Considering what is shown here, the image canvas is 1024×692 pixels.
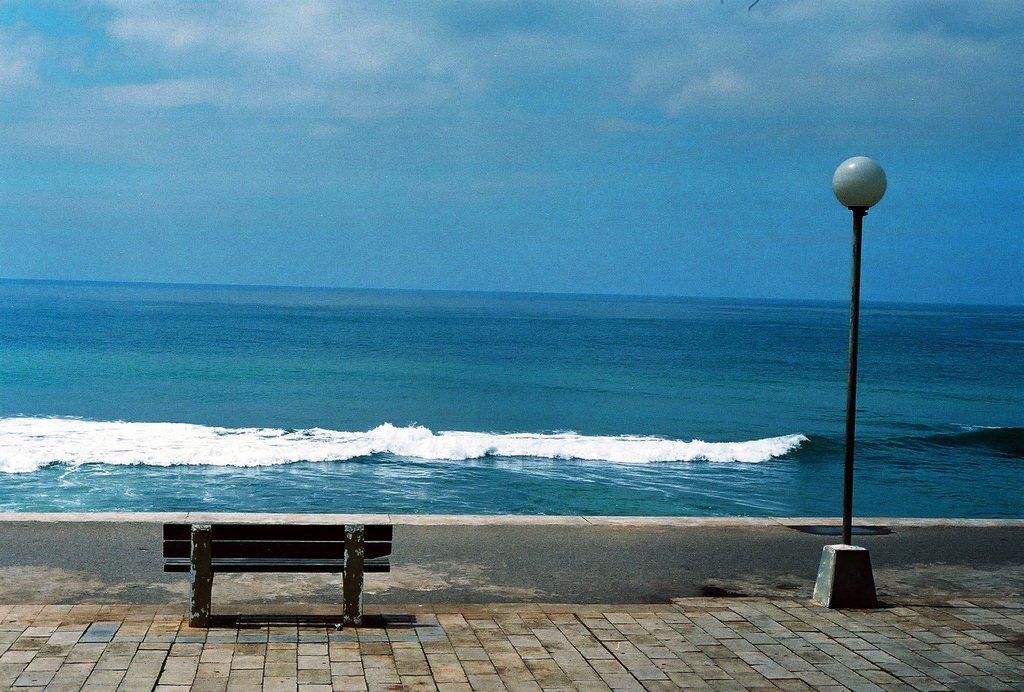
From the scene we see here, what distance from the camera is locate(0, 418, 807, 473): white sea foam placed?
73.0 ft

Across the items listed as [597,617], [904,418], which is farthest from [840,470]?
[597,617]

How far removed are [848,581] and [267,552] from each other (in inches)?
159

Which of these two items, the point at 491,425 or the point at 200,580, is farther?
the point at 491,425

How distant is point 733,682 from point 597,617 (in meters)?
1.40

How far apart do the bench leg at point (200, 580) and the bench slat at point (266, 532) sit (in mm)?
80

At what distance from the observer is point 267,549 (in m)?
6.49

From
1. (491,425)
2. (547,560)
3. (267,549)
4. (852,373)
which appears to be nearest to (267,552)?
(267,549)

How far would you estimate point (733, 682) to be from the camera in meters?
5.70

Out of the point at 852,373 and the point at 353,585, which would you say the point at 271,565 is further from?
the point at 852,373

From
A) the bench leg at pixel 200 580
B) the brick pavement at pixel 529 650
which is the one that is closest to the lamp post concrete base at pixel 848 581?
the brick pavement at pixel 529 650

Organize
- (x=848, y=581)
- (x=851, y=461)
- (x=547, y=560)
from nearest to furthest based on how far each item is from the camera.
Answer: (x=848, y=581) → (x=851, y=461) → (x=547, y=560)

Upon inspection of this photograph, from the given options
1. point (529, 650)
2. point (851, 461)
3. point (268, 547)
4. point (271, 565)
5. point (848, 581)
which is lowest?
point (529, 650)

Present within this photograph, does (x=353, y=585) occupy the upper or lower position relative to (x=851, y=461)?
lower

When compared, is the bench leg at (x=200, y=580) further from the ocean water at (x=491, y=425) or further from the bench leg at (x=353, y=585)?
the ocean water at (x=491, y=425)
